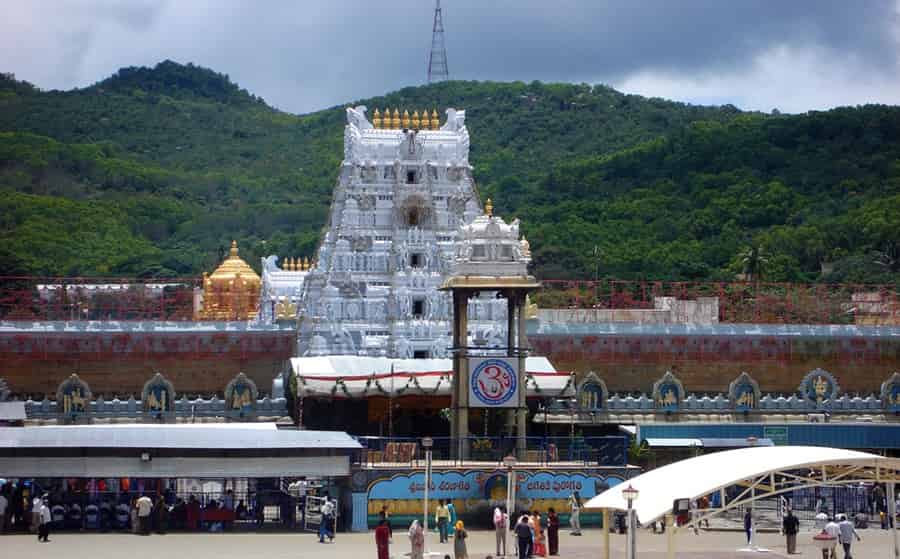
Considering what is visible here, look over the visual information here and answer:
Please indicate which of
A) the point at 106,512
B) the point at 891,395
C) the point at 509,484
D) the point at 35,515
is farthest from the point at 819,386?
the point at 35,515

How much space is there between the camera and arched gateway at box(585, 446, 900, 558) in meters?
29.7

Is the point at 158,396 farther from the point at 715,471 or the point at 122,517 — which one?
the point at 715,471

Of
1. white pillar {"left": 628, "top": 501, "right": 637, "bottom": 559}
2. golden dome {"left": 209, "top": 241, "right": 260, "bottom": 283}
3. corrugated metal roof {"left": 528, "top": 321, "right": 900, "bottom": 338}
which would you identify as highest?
golden dome {"left": 209, "top": 241, "right": 260, "bottom": 283}

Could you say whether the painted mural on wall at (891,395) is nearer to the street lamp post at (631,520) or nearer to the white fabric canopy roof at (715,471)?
the white fabric canopy roof at (715,471)

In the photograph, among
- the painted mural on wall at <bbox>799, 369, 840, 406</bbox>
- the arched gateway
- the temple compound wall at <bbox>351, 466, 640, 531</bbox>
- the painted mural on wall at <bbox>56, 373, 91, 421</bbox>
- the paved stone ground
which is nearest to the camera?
the arched gateway

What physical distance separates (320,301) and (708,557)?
3168 centimetres

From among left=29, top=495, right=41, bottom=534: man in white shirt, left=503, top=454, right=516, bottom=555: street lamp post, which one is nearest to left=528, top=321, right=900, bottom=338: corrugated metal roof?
left=503, top=454, right=516, bottom=555: street lamp post

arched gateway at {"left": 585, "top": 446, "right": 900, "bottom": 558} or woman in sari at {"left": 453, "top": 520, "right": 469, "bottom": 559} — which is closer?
arched gateway at {"left": 585, "top": 446, "right": 900, "bottom": 558}

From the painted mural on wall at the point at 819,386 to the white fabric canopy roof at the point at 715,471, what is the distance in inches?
1316

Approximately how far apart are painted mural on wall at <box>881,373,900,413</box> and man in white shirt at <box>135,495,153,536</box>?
32.7 meters

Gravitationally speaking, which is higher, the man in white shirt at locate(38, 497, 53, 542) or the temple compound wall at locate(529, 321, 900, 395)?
the temple compound wall at locate(529, 321, 900, 395)

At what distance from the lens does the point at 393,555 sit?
113 ft

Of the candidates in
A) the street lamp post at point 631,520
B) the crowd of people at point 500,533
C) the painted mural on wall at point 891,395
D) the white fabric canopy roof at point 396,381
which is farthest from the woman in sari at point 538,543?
the painted mural on wall at point 891,395

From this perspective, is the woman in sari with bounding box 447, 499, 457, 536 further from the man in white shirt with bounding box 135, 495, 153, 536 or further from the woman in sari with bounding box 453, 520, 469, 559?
the man in white shirt with bounding box 135, 495, 153, 536
